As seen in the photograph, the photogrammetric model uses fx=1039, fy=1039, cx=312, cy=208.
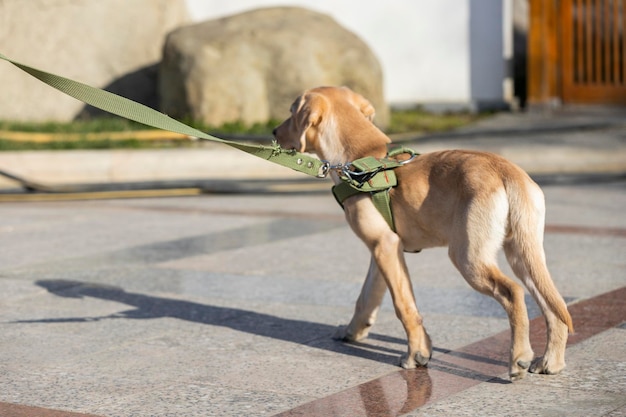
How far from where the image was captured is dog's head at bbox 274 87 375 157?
4.67 meters

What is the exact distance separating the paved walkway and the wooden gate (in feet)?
21.4

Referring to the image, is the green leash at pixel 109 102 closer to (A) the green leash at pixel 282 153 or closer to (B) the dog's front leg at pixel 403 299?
(A) the green leash at pixel 282 153

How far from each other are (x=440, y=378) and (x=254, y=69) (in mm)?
9893

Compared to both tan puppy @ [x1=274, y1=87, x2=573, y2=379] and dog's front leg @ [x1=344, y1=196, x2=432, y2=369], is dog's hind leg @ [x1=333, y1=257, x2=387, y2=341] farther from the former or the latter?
dog's front leg @ [x1=344, y1=196, x2=432, y2=369]

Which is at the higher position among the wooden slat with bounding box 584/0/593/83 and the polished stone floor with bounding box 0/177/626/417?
the wooden slat with bounding box 584/0/593/83

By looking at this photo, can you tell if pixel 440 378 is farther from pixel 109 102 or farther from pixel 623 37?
pixel 623 37

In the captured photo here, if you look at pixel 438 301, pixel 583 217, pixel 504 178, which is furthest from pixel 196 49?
pixel 504 178

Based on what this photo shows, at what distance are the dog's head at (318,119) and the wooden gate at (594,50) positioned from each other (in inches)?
436

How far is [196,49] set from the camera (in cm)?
1352

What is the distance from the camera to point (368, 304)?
477 centimetres

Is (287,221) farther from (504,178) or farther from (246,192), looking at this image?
(504,178)

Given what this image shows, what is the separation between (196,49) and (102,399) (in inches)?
391

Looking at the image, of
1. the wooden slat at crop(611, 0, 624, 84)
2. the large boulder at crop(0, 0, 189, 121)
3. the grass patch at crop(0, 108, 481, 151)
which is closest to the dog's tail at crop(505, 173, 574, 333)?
the grass patch at crop(0, 108, 481, 151)

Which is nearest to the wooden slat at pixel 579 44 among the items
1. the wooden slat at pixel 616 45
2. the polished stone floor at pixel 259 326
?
the wooden slat at pixel 616 45
